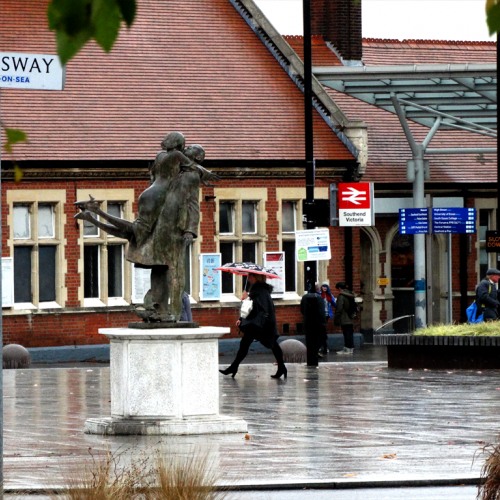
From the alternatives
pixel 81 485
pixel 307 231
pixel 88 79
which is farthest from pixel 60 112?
pixel 81 485

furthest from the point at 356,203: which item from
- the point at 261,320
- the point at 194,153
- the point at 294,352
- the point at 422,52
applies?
the point at 194,153

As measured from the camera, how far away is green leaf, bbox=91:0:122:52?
2.68 m

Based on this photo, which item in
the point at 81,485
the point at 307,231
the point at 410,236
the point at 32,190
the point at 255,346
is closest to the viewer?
the point at 81,485

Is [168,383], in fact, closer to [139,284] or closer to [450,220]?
[139,284]

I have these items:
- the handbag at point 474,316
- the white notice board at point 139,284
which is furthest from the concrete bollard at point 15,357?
the handbag at point 474,316

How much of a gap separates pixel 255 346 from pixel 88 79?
768cm

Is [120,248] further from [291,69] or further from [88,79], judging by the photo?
[291,69]

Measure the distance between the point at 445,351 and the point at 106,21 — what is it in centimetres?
1789

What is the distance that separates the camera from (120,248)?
2961 cm

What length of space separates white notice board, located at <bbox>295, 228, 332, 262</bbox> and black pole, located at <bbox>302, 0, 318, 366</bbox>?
17cm

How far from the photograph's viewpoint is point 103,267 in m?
28.8

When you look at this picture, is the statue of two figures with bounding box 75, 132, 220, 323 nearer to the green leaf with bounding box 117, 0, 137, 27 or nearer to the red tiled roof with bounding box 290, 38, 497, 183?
the green leaf with bounding box 117, 0, 137, 27

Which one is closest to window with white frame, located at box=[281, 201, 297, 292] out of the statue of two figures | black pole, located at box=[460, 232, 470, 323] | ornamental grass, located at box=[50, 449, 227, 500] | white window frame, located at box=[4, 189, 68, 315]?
black pole, located at box=[460, 232, 470, 323]

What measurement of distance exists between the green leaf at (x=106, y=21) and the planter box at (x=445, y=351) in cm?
1729
